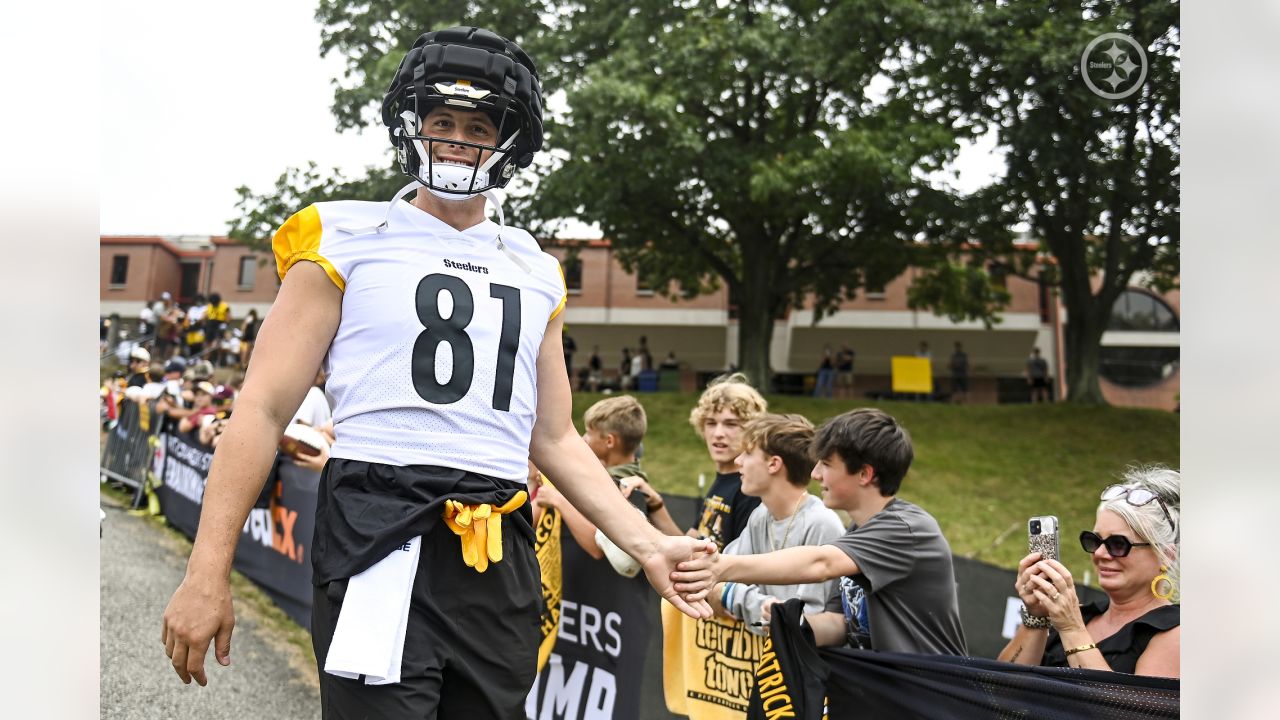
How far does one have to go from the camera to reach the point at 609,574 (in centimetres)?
511

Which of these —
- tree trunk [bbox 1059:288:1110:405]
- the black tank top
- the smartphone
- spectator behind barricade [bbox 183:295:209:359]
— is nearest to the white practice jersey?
the smartphone

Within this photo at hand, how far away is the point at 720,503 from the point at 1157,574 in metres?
2.25

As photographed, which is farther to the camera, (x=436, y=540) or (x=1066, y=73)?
(x=1066, y=73)

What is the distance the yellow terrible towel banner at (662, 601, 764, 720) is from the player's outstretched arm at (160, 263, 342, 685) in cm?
239

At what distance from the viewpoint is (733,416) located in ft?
17.1

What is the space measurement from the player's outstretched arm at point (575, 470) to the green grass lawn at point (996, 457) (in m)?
12.6

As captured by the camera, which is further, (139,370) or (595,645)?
(139,370)

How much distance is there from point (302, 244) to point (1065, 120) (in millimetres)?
20394

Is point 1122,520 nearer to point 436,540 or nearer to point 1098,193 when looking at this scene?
point 436,540

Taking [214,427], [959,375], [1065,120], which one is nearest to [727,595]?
[214,427]

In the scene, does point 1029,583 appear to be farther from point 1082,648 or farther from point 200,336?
point 200,336

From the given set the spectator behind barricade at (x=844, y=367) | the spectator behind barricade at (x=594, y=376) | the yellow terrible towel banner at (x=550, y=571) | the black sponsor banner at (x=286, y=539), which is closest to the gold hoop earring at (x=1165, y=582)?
the yellow terrible towel banner at (x=550, y=571)

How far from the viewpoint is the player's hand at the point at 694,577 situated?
2.92 meters
